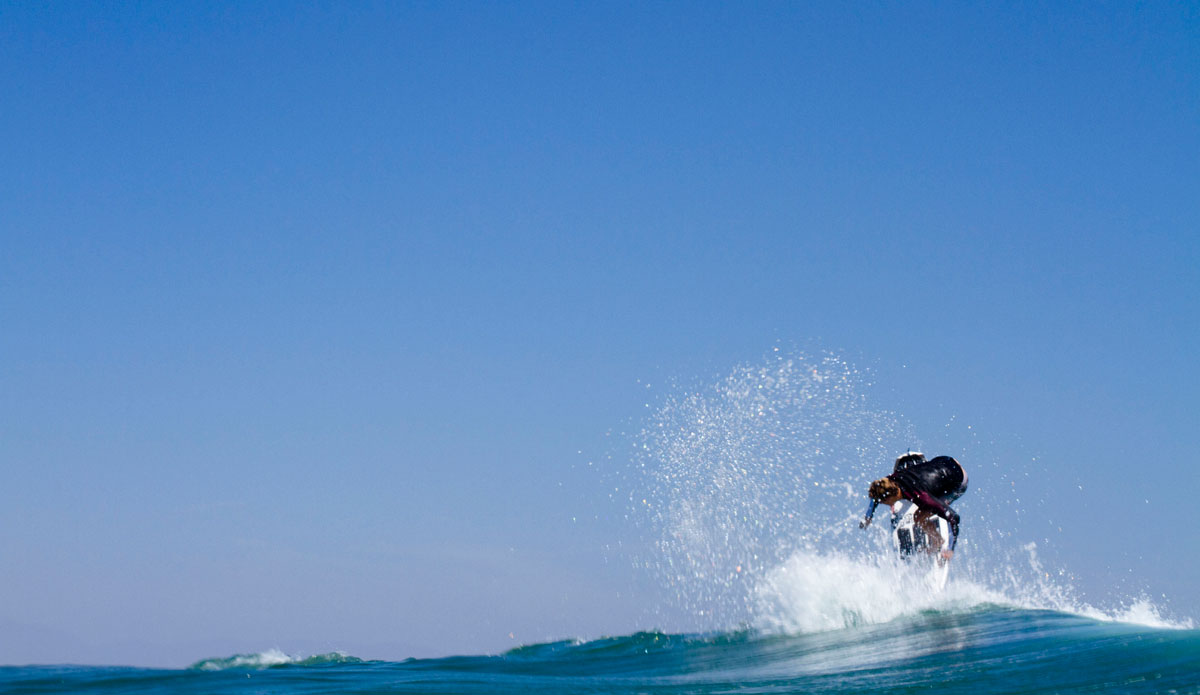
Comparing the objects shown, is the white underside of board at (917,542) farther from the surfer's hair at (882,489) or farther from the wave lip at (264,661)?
the wave lip at (264,661)

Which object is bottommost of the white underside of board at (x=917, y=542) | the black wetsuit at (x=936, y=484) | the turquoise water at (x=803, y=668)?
the turquoise water at (x=803, y=668)

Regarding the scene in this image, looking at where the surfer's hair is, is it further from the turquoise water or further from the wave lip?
the wave lip

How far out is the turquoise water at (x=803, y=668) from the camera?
10.5 metres

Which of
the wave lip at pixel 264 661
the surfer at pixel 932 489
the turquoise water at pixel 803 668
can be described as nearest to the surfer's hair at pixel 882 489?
the surfer at pixel 932 489

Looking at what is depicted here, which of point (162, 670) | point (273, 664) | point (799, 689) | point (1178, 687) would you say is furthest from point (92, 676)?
point (1178, 687)

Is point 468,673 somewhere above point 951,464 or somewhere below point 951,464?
below

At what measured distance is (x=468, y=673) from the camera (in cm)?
1437

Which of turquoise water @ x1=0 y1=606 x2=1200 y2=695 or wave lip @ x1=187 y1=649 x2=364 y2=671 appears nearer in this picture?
turquoise water @ x1=0 y1=606 x2=1200 y2=695

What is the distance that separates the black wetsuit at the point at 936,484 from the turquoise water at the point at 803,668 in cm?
151

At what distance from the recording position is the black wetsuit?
17.6m

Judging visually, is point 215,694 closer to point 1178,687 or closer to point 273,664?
point 273,664

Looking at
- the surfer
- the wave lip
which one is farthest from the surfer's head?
the wave lip

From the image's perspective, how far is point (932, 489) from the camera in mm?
17719

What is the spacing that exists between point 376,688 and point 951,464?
9.89 metres
